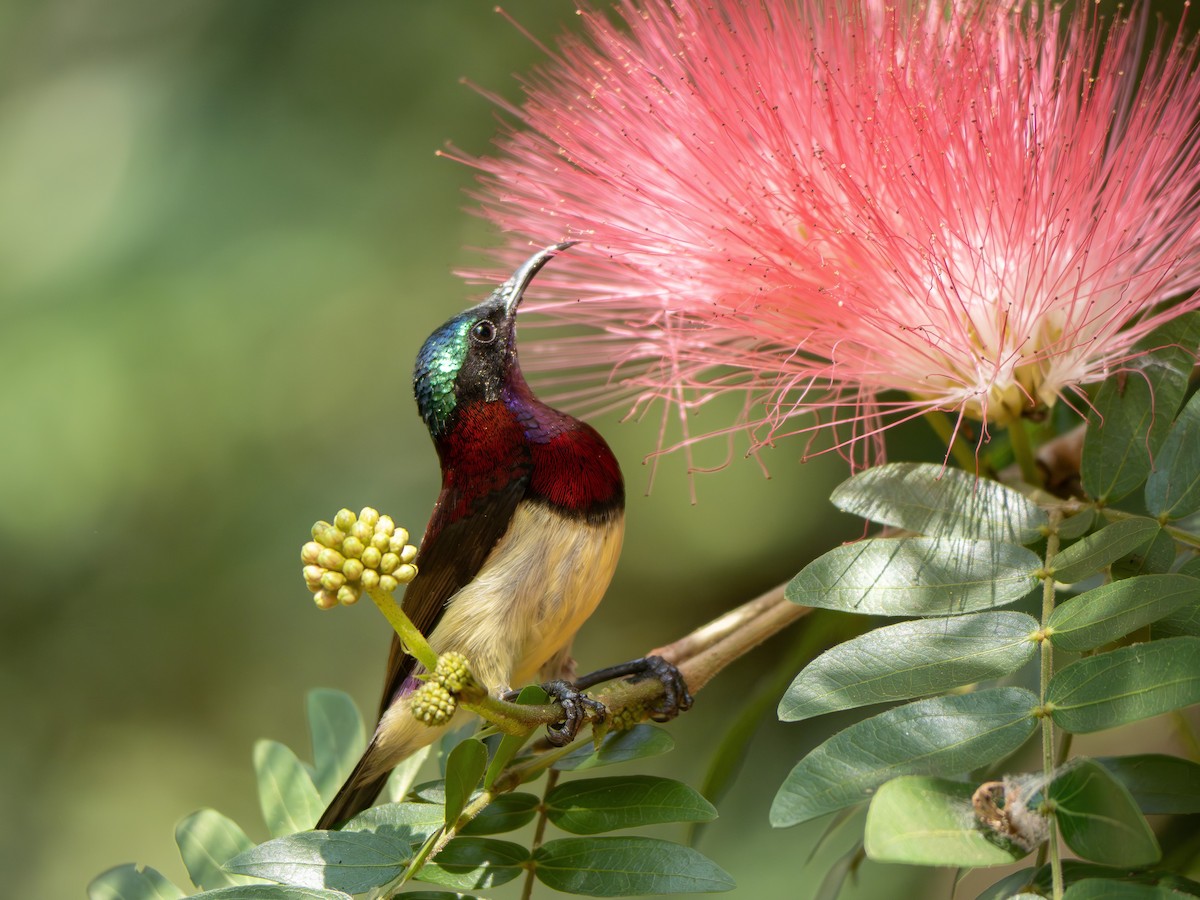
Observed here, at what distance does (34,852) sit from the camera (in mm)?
2744

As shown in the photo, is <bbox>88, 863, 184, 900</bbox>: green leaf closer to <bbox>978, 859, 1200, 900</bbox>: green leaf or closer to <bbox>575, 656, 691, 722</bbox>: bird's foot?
<bbox>575, 656, 691, 722</bbox>: bird's foot

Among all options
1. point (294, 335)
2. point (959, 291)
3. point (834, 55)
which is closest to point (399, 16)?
point (294, 335)

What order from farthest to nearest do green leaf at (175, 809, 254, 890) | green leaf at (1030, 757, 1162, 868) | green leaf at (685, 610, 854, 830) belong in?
green leaf at (685, 610, 854, 830) → green leaf at (175, 809, 254, 890) → green leaf at (1030, 757, 1162, 868)

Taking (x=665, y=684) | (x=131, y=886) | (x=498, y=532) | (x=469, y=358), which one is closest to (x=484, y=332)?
(x=469, y=358)

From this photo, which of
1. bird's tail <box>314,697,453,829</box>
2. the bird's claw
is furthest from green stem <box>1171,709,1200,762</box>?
bird's tail <box>314,697,453,829</box>

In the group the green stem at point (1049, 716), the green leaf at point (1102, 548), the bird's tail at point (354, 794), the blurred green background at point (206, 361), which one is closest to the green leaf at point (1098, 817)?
the green stem at point (1049, 716)

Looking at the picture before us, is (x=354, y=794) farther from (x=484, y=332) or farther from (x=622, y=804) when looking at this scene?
(x=484, y=332)

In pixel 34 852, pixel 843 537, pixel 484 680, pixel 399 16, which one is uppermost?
pixel 399 16

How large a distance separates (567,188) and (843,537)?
1279mm

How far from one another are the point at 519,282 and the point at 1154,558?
0.66 meters

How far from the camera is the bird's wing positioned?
44.2 inches

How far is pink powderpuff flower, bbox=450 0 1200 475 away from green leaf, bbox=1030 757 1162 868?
364 mm

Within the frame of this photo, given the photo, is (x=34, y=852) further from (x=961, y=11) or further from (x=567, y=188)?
(x=961, y=11)

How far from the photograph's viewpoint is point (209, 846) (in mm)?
1093
